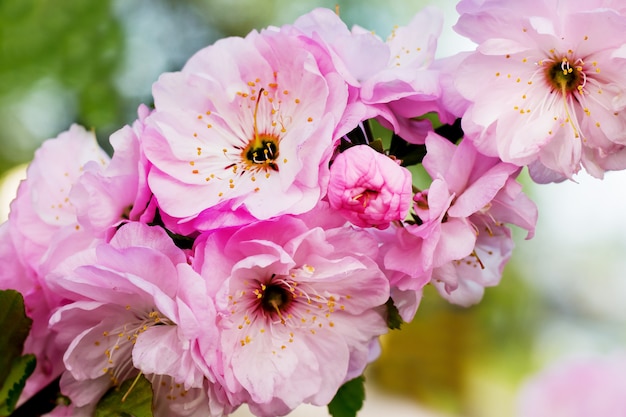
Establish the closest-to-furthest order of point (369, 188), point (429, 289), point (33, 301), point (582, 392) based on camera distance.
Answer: point (369, 188)
point (33, 301)
point (582, 392)
point (429, 289)

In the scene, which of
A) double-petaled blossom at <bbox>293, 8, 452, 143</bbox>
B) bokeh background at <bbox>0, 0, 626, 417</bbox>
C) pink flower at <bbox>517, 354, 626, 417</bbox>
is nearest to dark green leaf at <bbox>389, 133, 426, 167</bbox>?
double-petaled blossom at <bbox>293, 8, 452, 143</bbox>

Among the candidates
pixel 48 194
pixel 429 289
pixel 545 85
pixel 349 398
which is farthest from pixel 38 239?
pixel 429 289

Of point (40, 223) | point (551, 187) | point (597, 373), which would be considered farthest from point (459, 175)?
point (551, 187)

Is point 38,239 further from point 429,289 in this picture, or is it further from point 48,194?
point 429,289

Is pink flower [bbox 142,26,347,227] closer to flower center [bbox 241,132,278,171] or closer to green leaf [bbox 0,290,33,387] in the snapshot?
flower center [bbox 241,132,278,171]

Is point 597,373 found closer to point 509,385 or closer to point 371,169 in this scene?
point 371,169

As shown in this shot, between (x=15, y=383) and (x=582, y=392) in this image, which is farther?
(x=582, y=392)

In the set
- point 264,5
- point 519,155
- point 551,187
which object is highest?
point 519,155
